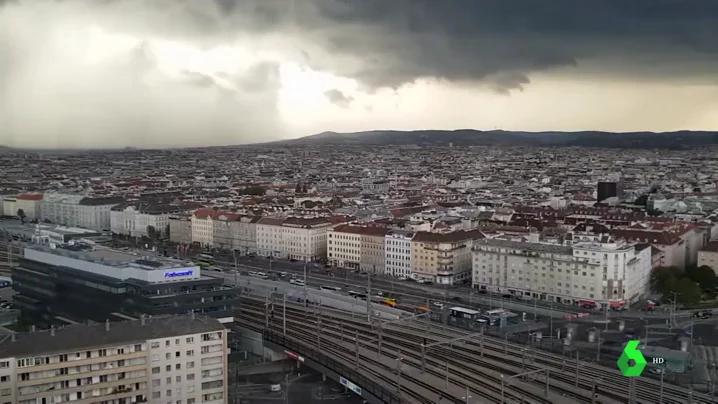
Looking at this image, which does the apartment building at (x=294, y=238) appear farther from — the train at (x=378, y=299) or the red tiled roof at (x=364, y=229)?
the train at (x=378, y=299)

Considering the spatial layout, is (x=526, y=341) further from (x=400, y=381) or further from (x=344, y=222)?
(x=344, y=222)

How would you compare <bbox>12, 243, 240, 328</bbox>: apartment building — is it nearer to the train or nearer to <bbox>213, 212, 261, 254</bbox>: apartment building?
the train

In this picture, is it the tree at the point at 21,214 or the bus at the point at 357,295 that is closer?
the bus at the point at 357,295

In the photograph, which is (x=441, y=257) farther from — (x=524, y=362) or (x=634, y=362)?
(x=634, y=362)

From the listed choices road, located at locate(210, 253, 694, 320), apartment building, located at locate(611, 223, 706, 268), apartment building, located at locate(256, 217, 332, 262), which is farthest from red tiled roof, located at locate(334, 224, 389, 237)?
apartment building, located at locate(611, 223, 706, 268)

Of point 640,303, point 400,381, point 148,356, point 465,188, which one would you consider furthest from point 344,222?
point 465,188

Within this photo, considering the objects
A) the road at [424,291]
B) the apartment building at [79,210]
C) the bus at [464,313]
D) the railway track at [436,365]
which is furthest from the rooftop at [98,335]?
the apartment building at [79,210]
